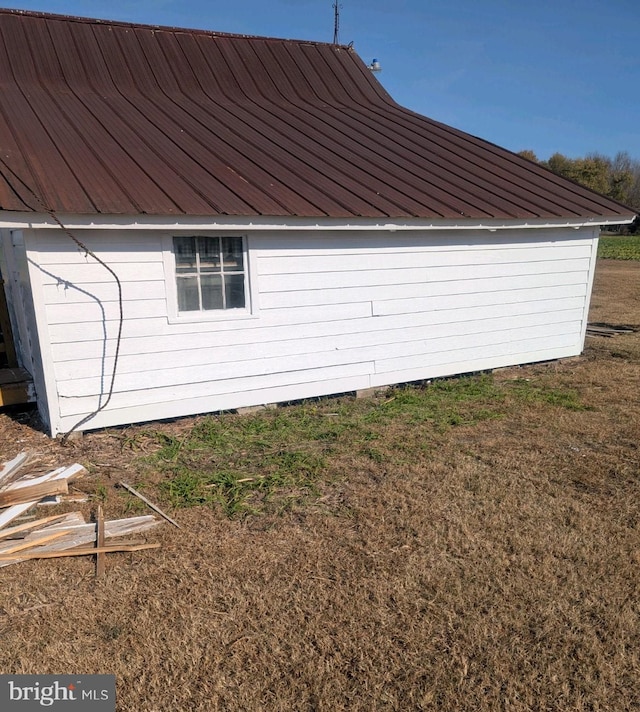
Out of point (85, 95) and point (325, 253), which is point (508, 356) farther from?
point (85, 95)

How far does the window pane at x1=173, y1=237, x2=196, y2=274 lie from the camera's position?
6.25 m

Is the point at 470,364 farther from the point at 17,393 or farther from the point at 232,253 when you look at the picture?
the point at 17,393

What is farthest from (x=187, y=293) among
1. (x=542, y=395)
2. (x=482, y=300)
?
(x=542, y=395)

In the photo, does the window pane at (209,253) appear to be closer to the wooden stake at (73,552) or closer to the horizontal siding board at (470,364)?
the horizontal siding board at (470,364)

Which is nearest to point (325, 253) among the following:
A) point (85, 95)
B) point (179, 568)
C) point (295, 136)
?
point (295, 136)

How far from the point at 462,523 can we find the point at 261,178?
4680 millimetres

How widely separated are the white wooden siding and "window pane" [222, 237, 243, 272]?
19 centimetres

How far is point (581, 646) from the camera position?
3051 millimetres

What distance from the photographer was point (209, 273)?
6457 mm

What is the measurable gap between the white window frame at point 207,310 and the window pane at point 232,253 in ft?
0.21

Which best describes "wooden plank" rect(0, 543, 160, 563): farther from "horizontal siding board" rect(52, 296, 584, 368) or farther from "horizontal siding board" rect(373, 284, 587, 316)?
"horizontal siding board" rect(373, 284, 587, 316)

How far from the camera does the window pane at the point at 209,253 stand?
6363 millimetres

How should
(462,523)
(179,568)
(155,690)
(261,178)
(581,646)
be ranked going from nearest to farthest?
(155,690) < (581,646) < (179,568) < (462,523) < (261,178)

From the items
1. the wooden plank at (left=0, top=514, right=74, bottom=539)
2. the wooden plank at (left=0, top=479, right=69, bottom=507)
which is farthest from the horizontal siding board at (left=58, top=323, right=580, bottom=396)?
the wooden plank at (left=0, top=514, right=74, bottom=539)
